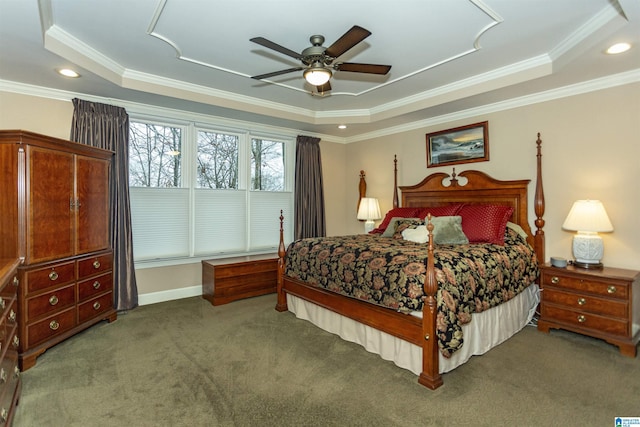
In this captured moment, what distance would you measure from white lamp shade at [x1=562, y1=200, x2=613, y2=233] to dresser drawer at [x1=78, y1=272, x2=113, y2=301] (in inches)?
184

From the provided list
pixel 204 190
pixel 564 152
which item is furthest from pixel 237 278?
pixel 564 152

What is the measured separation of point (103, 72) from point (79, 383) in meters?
2.75

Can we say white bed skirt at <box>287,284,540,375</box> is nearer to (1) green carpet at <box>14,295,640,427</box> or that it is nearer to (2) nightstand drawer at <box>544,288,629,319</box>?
(1) green carpet at <box>14,295,640,427</box>

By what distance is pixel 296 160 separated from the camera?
211 inches

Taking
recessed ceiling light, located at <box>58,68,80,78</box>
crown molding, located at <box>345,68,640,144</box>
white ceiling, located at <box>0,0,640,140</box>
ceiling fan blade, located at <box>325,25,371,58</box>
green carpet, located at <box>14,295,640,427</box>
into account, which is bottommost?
green carpet, located at <box>14,295,640,427</box>

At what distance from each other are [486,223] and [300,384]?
255cm

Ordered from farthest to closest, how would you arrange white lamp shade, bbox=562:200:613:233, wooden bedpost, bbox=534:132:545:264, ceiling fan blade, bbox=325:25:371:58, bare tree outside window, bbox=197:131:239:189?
bare tree outside window, bbox=197:131:239:189 < wooden bedpost, bbox=534:132:545:264 < white lamp shade, bbox=562:200:613:233 < ceiling fan blade, bbox=325:25:371:58

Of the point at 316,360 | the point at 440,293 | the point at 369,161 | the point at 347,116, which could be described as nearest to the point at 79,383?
the point at 316,360

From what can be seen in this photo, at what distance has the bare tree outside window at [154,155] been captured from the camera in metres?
4.11

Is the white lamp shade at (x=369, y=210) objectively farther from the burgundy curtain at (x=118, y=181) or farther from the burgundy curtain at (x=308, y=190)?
the burgundy curtain at (x=118, y=181)

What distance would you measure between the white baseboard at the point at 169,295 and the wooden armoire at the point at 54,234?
62 centimetres

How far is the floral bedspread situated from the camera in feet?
7.58

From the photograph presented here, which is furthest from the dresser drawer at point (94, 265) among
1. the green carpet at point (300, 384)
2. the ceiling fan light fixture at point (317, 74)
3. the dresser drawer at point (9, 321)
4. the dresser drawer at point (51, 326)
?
the ceiling fan light fixture at point (317, 74)

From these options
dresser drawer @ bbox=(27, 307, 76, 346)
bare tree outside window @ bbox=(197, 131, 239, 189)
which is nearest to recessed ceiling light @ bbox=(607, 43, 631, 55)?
bare tree outside window @ bbox=(197, 131, 239, 189)
